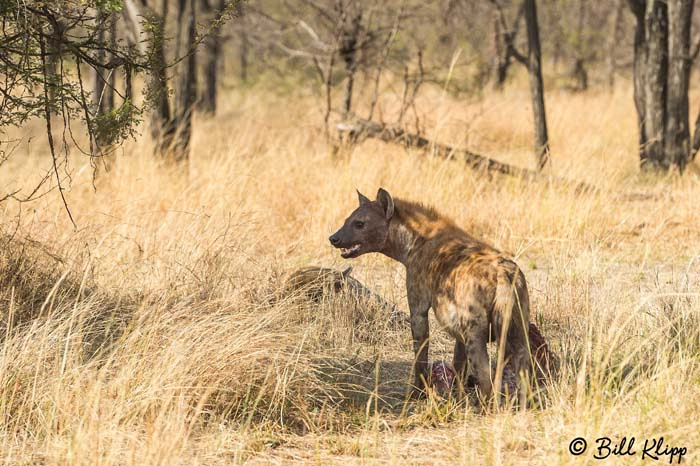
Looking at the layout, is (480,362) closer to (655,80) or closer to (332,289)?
(332,289)

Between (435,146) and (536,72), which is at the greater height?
(536,72)

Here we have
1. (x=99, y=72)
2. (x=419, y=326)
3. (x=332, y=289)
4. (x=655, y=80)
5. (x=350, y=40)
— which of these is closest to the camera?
(x=419, y=326)

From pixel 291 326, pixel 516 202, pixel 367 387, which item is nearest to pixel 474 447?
pixel 367 387

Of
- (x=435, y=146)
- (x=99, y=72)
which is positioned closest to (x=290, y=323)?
(x=99, y=72)

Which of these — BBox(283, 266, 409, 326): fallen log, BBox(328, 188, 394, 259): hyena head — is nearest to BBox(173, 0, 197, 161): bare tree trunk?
BBox(283, 266, 409, 326): fallen log

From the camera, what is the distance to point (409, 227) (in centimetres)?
510

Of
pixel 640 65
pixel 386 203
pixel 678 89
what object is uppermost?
pixel 640 65

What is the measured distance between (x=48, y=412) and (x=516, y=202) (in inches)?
219

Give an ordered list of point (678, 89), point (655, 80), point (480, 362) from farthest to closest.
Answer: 1. point (655, 80)
2. point (678, 89)
3. point (480, 362)

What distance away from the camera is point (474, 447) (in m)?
3.82

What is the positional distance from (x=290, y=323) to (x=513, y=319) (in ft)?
5.28

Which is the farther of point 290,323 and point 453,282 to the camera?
point 290,323

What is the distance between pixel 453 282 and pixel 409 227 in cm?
68

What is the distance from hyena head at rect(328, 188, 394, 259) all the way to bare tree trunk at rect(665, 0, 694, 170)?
6978 mm
